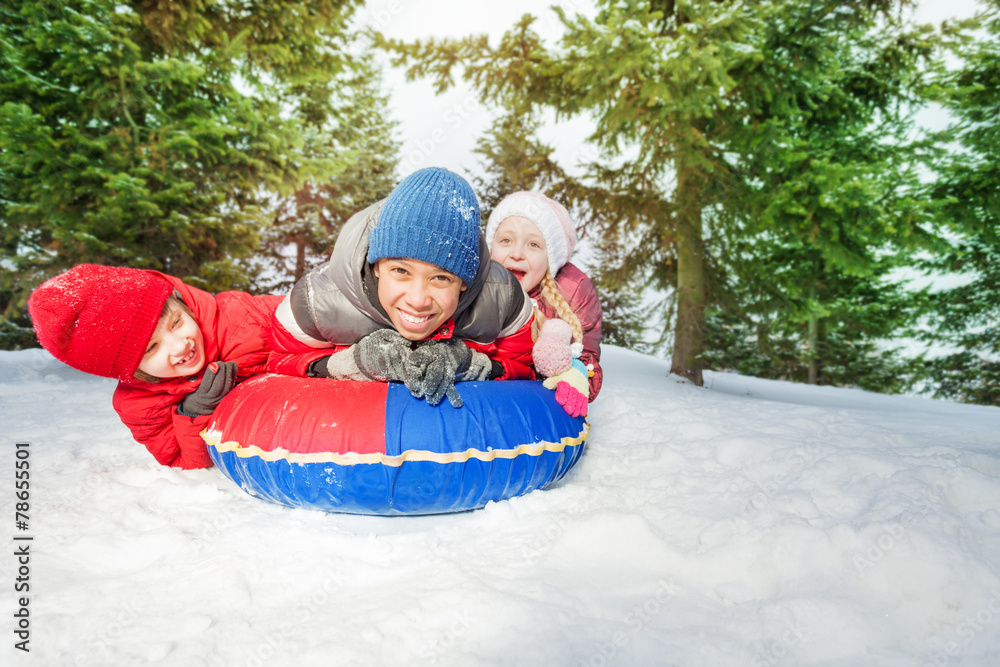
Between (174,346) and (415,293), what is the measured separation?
107 centimetres

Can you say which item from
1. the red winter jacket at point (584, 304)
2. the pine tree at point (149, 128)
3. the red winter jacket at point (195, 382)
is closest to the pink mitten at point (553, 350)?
the red winter jacket at point (584, 304)

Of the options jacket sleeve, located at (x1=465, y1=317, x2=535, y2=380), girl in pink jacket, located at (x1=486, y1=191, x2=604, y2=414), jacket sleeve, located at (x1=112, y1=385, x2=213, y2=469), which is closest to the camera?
jacket sleeve, located at (x1=112, y1=385, x2=213, y2=469)

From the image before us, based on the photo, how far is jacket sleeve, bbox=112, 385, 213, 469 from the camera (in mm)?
2168

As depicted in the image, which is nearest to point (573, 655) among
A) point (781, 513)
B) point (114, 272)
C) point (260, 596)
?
point (260, 596)

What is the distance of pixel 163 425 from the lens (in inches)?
88.7

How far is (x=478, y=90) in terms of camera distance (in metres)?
6.97

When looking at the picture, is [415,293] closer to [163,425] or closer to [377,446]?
[377,446]

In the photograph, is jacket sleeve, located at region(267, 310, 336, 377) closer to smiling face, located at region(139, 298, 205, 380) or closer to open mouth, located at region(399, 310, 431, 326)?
smiling face, located at region(139, 298, 205, 380)

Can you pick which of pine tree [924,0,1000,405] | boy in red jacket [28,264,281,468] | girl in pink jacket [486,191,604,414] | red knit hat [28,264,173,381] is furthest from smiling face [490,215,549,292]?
pine tree [924,0,1000,405]

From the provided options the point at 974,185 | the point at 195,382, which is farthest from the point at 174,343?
the point at 974,185

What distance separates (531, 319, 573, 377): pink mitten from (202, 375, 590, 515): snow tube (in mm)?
281

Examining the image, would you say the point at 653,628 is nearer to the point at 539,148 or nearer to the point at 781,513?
the point at 781,513

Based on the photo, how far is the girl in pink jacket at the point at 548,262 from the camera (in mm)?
2789

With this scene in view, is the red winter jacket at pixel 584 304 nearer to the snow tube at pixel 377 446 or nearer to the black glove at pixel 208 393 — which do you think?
the snow tube at pixel 377 446
